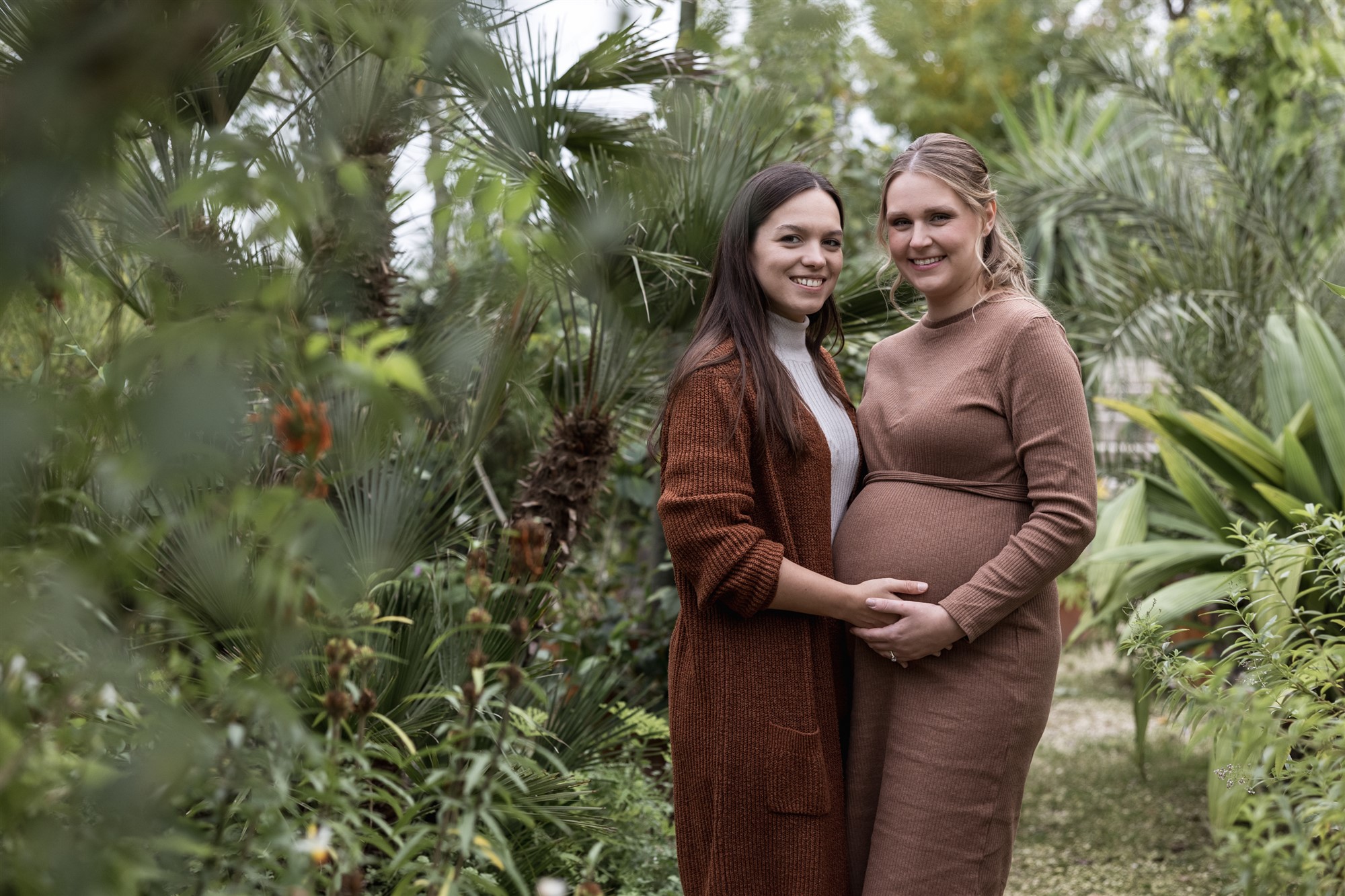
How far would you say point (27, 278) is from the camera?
1.17 metres

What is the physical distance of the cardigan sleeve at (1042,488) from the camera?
2.08 meters

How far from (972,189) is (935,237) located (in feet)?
0.42

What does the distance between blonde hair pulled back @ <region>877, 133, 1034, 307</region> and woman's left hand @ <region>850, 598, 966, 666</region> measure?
27.4 inches

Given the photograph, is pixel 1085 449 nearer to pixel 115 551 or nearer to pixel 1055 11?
pixel 115 551

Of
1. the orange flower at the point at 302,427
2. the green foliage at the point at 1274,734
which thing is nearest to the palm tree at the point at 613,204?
the green foliage at the point at 1274,734

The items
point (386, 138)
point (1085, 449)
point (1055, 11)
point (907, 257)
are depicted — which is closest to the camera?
point (1085, 449)

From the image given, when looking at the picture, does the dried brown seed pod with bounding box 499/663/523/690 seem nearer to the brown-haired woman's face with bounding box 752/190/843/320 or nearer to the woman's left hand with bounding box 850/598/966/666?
the woman's left hand with bounding box 850/598/966/666

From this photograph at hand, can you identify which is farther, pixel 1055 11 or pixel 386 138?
pixel 1055 11

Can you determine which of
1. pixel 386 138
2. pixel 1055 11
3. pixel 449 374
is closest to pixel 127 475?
pixel 449 374

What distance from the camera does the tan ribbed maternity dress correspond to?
2092mm

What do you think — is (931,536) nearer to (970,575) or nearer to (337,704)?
(970,575)

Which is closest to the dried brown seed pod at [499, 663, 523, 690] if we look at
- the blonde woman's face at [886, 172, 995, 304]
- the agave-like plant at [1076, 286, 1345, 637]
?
the blonde woman's face at [886, 172, 995, 304]

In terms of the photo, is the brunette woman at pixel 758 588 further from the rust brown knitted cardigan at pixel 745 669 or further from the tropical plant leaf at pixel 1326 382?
the tropical plant leaf at pixel 1326 382

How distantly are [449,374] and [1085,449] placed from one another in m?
1.78
